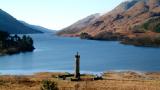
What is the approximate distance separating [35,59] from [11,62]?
53.8 feet

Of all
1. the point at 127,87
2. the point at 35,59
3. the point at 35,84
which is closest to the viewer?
the point at 127,87

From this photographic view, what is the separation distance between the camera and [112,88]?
68688 millimetres

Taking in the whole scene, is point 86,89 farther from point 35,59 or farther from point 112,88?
point 35,59

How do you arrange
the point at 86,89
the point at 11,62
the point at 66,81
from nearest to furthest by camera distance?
the point at 86,89, the point at 66,81, the point at 11,62

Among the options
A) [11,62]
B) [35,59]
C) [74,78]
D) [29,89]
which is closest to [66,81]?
[74,78]

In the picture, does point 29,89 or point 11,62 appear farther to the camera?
point 11,62

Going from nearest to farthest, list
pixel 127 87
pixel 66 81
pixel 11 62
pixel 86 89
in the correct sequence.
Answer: pixel 86 89 < pixel 127 87 < pixel 66 81 < pixel 11 62

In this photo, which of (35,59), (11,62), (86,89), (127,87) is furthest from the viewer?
(35,59)

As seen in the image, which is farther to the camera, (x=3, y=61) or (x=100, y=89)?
(x=3, y=61)

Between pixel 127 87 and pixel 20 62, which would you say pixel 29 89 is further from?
pixel 20 62

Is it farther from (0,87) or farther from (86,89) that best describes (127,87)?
(0,87)

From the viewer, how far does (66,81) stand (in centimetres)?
8006

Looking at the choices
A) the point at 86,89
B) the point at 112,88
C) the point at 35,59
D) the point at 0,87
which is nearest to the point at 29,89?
the point at 0,87

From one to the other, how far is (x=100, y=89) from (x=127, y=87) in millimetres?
5423
